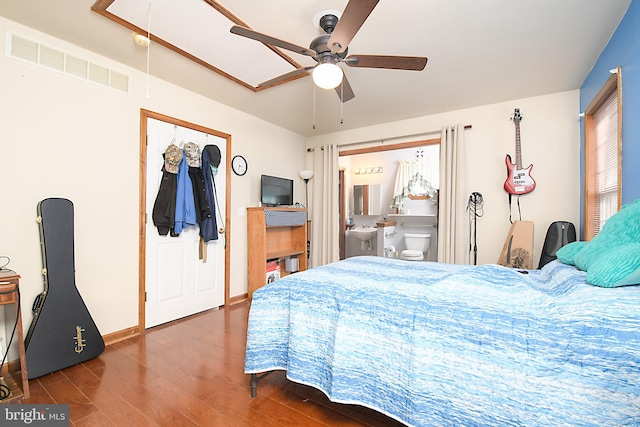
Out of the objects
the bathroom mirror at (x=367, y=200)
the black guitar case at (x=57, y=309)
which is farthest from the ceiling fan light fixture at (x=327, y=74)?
the bathroom mirror at (x=367, y=200)

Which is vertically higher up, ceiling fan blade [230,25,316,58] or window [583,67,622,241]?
ceiling fan blade [230,25,316,58]

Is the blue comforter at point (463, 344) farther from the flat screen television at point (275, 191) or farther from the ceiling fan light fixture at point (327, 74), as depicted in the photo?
the flat screen television at point (275, 191)

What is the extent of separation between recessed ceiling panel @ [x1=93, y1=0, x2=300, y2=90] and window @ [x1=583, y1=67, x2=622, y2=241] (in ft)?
8.29

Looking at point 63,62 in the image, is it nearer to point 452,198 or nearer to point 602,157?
point 452,198

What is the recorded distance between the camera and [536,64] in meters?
2.59

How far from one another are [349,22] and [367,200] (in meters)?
4.73

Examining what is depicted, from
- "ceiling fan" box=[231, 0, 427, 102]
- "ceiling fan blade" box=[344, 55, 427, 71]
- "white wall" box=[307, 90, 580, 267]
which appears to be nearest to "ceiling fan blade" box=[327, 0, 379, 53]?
"ceiling fan" box=[231, 0, 427, 102]

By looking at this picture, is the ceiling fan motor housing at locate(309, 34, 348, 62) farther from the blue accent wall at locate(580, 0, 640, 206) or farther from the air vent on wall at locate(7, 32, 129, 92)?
the air vent on wall at locate(7, 32, 129, 92)

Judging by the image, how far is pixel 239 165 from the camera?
3766 mm

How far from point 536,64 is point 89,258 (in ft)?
14.0

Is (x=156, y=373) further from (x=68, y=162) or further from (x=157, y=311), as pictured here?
(x=68, y=162)

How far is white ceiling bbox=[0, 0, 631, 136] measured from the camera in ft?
6.15

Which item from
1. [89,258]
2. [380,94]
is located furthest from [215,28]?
[89,258]

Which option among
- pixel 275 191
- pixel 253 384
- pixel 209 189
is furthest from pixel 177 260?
pixel 253 384
